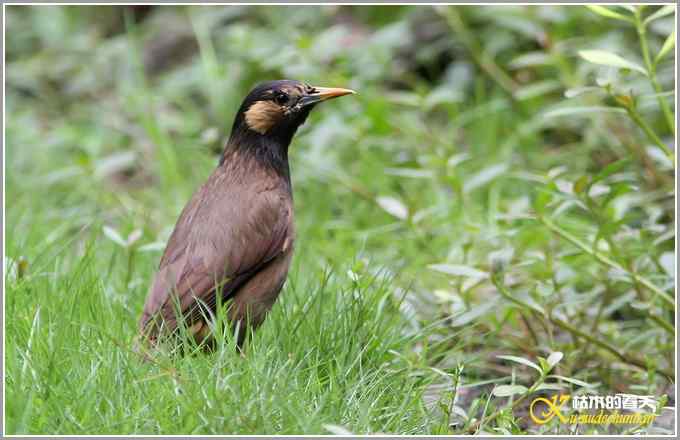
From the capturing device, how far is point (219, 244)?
3852 mm

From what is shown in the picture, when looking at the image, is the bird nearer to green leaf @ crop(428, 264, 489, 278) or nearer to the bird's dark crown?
the bird's dark crown

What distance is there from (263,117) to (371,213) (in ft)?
5.27

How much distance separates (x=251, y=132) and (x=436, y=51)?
3.33m

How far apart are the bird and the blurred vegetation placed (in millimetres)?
177

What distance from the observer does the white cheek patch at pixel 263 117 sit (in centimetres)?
430

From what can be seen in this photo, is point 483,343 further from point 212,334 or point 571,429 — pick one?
point 212,334

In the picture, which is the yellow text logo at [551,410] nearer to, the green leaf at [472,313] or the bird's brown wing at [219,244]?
the green leaf at [472,313]

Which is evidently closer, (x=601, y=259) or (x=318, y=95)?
(x=601, y=259)

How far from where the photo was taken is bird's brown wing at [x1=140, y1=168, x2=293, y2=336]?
3717mm

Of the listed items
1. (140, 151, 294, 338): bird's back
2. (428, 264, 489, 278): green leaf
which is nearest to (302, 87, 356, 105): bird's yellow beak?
(140, 151, 294, 338): bird's back

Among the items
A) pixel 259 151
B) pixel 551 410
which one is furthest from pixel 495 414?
pixel 259 151

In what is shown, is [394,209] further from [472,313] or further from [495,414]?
[495,414]

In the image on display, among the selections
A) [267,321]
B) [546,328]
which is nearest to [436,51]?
[546,328]

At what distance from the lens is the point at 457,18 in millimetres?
6109
